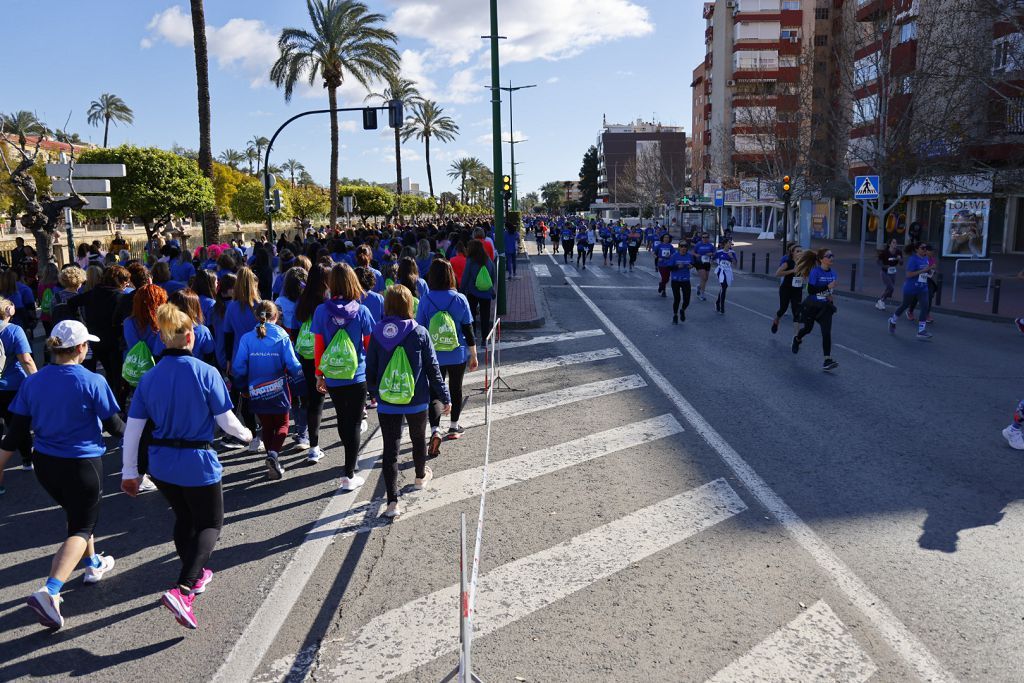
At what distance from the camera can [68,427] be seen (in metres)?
4.36

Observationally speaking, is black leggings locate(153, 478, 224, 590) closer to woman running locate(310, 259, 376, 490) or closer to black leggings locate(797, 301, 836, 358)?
woman running locate(310, 259, 376, 490)

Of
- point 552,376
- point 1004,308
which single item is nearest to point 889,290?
point 1004,308

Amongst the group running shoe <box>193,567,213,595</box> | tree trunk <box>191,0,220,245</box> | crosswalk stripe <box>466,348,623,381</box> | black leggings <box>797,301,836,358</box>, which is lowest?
running shoe <box>193,567,213,595</box>

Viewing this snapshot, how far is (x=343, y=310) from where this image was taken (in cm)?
623

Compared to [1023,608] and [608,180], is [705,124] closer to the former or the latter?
[608,180]

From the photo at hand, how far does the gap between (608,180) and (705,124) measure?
216 ft

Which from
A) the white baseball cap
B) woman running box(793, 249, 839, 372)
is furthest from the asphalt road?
woman running box(793, 249, 839, 372)

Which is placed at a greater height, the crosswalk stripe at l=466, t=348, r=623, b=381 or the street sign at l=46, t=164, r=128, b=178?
the street sign at l=46, t=164, r=128, b=178

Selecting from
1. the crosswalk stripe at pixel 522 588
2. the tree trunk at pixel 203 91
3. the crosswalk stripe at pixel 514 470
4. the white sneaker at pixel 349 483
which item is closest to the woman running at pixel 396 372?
the crosswalk stripe at pixel 514 470

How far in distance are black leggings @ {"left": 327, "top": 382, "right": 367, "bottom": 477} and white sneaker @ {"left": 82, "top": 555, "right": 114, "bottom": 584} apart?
189 cm

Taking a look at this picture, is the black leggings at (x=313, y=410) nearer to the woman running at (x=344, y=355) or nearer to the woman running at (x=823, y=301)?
the woman running at (x=344, y=355)

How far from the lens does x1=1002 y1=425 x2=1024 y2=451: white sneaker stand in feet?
23.5

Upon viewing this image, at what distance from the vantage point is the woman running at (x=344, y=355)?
6.10 meters

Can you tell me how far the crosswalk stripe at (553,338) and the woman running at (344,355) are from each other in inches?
267
